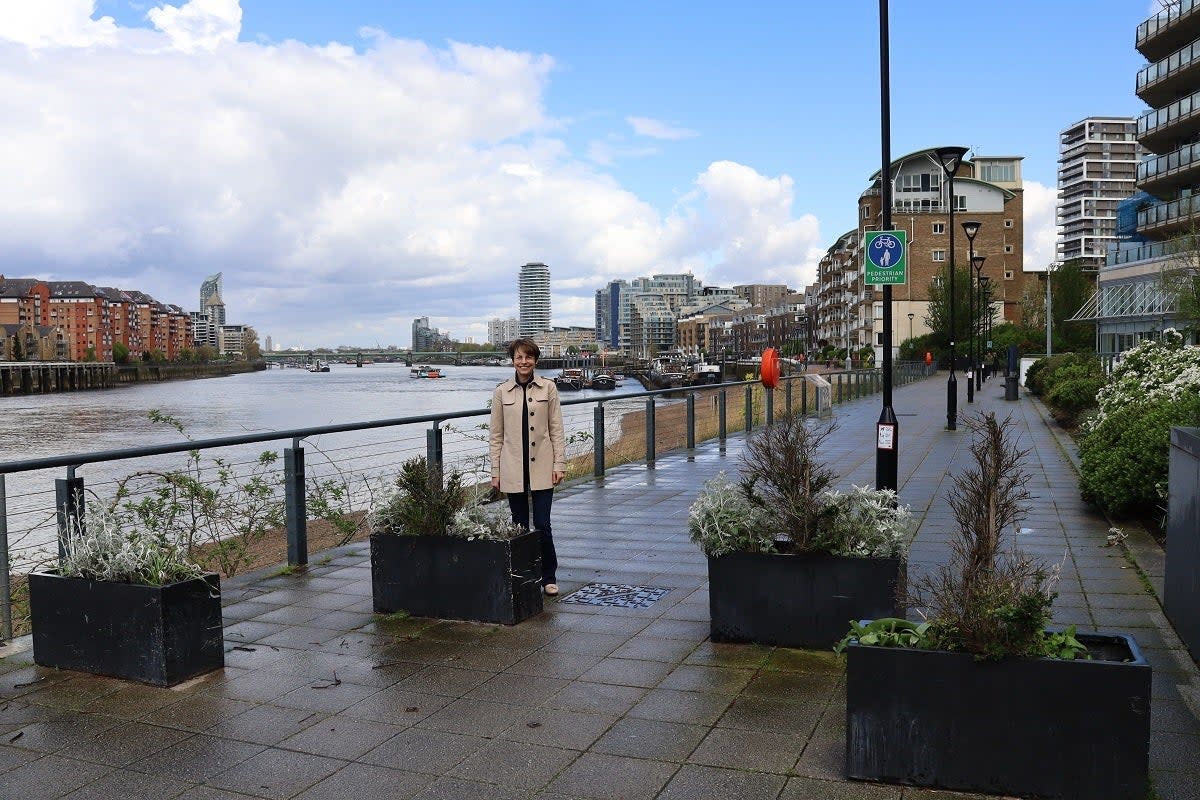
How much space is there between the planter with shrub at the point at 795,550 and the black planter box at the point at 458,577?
1118 millimetres

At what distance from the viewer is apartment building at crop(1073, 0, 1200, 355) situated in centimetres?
4562

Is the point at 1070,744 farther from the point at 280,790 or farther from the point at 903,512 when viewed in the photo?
the point at 280,790

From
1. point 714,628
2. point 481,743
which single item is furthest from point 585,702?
point 714,628

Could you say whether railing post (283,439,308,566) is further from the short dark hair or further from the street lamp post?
the street lamp post

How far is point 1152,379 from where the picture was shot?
35.7 ft

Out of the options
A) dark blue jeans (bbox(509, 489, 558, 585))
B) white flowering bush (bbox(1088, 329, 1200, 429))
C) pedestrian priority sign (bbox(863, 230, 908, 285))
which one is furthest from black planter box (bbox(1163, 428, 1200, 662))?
pedestrian priority sign (bbox(863, 230, 908, 285))

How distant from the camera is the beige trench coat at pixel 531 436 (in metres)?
6.44

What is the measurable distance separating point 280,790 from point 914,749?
227 cm

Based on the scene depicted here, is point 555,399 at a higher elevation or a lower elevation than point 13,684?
higher

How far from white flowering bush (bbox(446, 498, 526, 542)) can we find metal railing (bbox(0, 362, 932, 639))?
1.93 ft

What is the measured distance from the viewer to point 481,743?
4.02 m

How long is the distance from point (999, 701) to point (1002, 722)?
0.27 ft

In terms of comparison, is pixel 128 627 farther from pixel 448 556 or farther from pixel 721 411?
pixel 721 411

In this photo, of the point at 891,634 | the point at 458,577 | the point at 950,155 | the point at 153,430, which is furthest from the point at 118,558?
the point at 153,430
